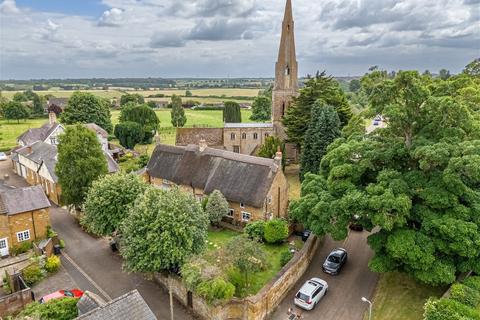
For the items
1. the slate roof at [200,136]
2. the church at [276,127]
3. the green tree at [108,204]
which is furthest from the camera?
the slate roof at [200,136]

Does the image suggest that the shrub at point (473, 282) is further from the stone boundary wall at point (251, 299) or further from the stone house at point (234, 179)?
the stone house at point (234, 179)

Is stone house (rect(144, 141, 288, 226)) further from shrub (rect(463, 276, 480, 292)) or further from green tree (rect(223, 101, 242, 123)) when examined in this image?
green tree (rect(223, 101, 242, 123))

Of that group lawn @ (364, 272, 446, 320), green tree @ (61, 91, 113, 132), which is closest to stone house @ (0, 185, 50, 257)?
lawn @ (364, 272, 446, 320)

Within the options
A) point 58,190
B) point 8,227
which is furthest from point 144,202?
point 58,190

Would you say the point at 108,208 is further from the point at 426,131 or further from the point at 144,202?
the point at 426,131

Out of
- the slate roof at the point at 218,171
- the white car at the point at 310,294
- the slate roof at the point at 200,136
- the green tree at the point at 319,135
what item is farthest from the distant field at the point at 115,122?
the white car at the point at 310,294

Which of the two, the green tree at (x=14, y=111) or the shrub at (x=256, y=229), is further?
the green tree at (x=14, y=111)
